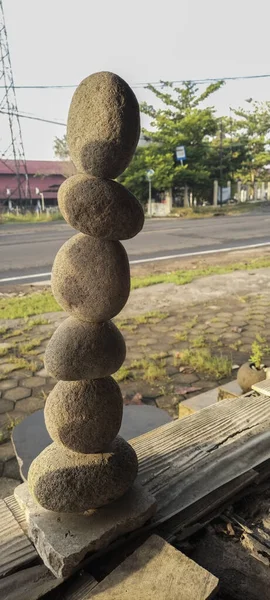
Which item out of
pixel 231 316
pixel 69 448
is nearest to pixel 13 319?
pixel 231 316

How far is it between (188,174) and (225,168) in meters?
5.14

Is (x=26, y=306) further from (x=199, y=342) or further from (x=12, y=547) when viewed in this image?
(x=12, y=547)

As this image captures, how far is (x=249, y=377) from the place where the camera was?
2689 mm

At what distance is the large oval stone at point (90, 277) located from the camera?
1136 millimetres

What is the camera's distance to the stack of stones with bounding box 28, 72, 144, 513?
1084 millimetres

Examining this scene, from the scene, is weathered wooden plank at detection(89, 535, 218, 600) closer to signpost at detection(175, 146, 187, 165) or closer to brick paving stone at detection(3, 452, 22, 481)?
brick paving stone at detection(3, 452, 22, 481)

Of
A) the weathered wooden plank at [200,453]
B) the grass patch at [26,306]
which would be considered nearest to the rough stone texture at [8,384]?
the grass patch at [26,306]

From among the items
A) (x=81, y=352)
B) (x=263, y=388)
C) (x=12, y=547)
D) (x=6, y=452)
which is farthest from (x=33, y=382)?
(x=81, y=352)

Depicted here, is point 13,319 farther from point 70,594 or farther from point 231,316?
point 70,594

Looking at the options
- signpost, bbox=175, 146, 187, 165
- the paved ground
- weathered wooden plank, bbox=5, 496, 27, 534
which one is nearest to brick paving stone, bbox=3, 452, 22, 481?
the paved ground

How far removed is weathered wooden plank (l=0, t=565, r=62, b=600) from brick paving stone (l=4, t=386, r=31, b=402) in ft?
7.04

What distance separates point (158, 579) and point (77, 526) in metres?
0.26

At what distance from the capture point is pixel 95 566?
1144 mm

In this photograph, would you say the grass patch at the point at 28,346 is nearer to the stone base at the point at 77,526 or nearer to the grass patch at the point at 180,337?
the grass patch at the point at 180,337
